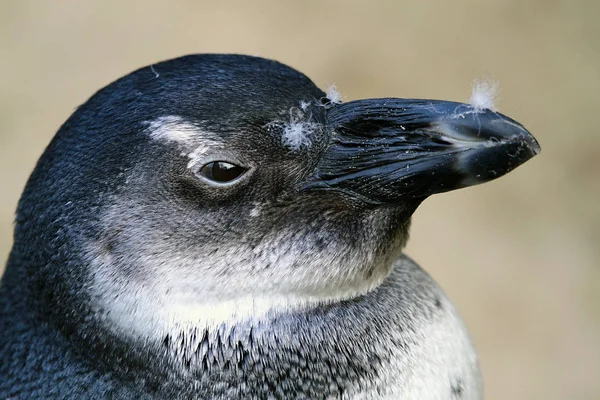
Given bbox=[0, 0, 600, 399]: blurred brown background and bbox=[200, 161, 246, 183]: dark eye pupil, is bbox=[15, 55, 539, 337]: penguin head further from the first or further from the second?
bbox=[0, 0, 600, 399]: blurred brown background

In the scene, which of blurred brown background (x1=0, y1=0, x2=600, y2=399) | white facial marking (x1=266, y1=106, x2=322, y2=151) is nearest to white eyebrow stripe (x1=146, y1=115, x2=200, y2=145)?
white facial marking (x1=266, y1=106, x2=322, y2=151)

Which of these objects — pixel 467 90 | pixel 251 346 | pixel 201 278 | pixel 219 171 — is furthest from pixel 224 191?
pixel 467 90

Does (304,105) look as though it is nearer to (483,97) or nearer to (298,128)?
(298,128)

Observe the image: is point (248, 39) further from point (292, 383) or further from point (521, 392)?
point (292, 383)

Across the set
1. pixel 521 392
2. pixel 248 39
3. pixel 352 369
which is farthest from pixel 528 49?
pixel 352 369

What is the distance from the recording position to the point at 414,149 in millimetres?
1276

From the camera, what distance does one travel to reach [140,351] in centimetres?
126

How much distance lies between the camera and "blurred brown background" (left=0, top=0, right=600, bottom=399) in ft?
10.4

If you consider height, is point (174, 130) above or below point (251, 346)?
above

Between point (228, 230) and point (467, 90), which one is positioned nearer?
point (228, 230)

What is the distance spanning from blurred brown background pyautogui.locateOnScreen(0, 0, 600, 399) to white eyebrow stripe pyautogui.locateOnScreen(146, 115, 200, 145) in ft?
7.32

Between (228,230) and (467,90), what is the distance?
8.80 ft

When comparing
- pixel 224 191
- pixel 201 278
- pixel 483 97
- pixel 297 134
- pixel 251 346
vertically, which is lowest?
pixel 251 346

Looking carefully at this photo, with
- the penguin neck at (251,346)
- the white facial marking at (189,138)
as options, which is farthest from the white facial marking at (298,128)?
the penguin neck at (251,346)
